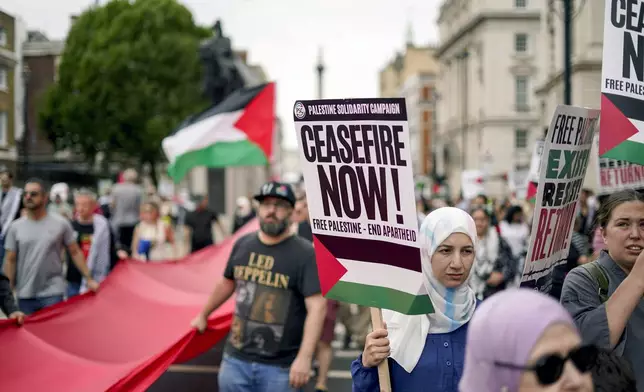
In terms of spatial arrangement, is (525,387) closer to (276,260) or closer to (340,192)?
(340,192)

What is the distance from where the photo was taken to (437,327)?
3.52m

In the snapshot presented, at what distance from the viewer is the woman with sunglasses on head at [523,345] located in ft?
6.14

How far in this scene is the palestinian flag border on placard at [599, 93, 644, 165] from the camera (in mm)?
4062

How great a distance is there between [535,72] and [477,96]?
512 centimetres

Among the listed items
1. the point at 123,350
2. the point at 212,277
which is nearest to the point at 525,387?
the point at 123,350

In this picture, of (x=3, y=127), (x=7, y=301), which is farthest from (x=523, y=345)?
(x=3, y=127)

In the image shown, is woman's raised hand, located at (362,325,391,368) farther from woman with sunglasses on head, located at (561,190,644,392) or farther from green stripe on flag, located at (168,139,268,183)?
green stripe on flag, located at (168,139,268,183)

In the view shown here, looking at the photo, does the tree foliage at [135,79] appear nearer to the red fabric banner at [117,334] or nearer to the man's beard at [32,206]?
the red fabric banner at [117,334]

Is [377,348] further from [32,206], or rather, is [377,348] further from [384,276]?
[32,206]

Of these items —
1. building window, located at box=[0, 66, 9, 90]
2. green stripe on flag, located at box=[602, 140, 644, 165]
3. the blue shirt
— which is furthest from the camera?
building window, located at box=[0, 66, 9, 90]

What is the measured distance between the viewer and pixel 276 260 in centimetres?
533

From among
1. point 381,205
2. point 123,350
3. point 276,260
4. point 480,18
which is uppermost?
point 480,18

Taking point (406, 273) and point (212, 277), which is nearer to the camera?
point (406, 273)

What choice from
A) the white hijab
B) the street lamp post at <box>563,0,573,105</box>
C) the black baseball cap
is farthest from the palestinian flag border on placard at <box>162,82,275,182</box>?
the white hijab
